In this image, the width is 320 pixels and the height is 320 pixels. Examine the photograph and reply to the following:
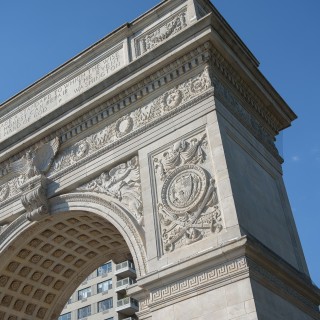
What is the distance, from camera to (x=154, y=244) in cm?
1239

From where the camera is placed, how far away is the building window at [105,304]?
39.4 metres

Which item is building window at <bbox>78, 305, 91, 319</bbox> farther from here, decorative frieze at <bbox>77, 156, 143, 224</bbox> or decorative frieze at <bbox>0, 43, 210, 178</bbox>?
decorative frieze at <bbox>77, 156, 143, 224</bbox>

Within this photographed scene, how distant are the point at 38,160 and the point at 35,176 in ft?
2.07

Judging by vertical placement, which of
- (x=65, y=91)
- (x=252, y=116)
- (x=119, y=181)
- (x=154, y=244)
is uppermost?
(x=65, y=91)

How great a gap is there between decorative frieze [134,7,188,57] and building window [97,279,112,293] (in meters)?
28.1

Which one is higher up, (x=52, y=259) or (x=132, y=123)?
(x=132, y=123)

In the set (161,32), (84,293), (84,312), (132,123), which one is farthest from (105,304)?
(161,32)

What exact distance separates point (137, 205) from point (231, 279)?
376 centimetres

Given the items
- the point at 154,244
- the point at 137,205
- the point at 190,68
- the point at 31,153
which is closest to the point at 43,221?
the point at 31,153

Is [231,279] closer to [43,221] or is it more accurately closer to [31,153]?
[43,221]

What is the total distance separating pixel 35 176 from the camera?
52.4 feet

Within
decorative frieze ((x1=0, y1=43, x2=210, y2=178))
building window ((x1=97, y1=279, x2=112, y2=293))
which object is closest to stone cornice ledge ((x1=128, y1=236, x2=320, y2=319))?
decorative frieze ((x1=0, y1=43, x2=210, y2=178))

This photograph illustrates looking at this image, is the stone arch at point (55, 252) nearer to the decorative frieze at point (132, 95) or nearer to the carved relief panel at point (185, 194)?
the carved relief panel at point (185, 194)

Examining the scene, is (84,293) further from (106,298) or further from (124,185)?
(124,185)
